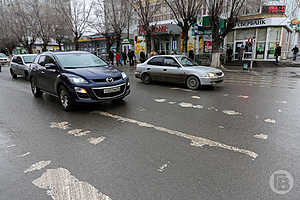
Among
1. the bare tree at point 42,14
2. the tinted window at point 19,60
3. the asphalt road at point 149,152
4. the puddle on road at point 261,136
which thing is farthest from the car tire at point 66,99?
the bare tree at point 42,14

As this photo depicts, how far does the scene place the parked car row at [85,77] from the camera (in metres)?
5.70

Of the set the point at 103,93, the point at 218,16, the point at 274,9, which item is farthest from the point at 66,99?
the point at 274,9

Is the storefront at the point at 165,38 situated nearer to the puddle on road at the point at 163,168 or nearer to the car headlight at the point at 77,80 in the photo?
the car headlight at the point at 77,80

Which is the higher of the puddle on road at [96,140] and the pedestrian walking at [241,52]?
the pedestrian walking at [241,52]

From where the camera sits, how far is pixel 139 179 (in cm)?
285

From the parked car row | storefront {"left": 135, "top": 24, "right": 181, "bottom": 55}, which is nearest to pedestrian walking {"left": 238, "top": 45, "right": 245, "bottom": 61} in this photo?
storefront {"left": 135, "top": 24, "right": 181, "bottom": 55}

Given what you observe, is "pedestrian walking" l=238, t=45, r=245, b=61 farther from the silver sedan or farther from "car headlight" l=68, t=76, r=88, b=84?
"car headlight" l=68, t=76, r=88, b=84

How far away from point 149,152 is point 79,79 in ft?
10.5

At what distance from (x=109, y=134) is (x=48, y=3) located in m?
34.9

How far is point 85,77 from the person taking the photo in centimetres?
570

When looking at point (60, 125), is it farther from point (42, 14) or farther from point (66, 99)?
point (42, 14)

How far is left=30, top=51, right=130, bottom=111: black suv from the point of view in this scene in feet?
18.6

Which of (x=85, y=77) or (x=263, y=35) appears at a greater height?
(x=263, y=35)

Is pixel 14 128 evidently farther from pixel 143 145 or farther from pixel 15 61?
pixel 15 61
